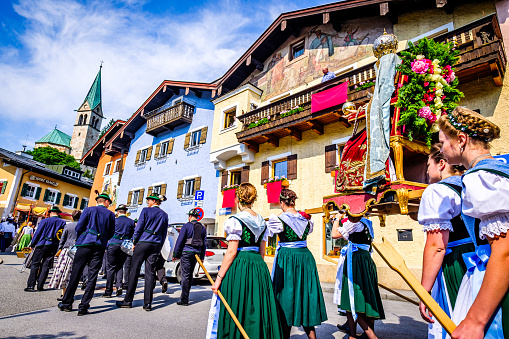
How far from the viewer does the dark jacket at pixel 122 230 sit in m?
7.76

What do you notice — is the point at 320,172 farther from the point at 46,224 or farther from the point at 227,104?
the point at 46,224

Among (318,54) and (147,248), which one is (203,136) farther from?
(147,248)

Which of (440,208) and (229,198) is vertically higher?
(229,198)

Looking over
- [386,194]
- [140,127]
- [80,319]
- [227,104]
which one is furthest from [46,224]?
[140,127]

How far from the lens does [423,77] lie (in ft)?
14.0

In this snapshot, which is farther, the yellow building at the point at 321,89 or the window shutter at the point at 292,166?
the window shutter at the point at 292,166

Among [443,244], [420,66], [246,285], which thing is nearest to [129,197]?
[246,285]

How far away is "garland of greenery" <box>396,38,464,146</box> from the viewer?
13.6ft

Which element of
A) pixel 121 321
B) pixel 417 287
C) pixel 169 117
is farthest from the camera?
pixel 169 117

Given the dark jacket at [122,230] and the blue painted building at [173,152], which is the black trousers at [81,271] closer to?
the dark jacket at [122,230]

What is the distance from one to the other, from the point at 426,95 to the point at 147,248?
18.2 ft

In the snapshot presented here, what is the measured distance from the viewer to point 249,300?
3.48 m

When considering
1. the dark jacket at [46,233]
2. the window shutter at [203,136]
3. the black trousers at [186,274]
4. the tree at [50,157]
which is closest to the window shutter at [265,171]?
the window shutter at [203,136]

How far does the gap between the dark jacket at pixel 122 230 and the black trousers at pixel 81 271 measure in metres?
1.81
